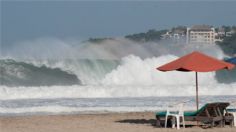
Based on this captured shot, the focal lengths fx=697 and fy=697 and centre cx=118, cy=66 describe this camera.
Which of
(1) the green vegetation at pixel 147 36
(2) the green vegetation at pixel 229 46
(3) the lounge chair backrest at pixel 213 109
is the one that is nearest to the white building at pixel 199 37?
(2) the green vegetation at pixel 229 46

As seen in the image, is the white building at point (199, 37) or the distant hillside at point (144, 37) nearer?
the distant hillside at point (144, 37)

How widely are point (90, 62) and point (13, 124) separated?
30813 millimetres

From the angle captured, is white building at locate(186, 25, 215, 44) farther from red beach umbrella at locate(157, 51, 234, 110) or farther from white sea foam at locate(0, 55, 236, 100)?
red beach umbrella at locate(157, 51, 234, 110)

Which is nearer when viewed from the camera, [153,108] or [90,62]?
[153,108]

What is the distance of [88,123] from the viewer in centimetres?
1858

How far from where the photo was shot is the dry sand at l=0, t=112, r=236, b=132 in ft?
55.3

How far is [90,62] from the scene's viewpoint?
4916cm

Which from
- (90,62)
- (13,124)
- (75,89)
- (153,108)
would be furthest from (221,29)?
(13,124)

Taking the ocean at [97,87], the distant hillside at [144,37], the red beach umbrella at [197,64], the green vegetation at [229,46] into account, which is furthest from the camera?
the green vegetation at [229,46]

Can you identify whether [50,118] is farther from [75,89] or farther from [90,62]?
[90,62]

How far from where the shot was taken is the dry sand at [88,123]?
1684 centimetres

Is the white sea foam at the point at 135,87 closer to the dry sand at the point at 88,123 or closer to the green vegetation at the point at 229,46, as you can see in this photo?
the dry sand at the point at 88,123

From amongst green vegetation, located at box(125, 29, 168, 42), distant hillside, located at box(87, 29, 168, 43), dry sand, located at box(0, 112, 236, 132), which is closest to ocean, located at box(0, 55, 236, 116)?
dry sand, located at box(0, 112, 236, 132)

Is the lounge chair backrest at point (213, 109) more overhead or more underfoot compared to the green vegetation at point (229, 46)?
more underfoot
